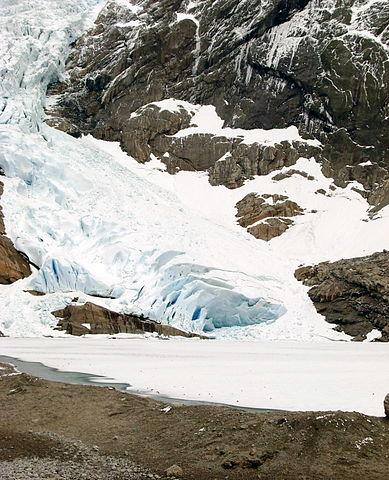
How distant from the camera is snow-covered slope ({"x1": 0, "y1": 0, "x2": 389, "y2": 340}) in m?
38.3

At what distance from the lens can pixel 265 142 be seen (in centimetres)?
7088

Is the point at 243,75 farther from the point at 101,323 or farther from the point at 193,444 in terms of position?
the point at 193,444

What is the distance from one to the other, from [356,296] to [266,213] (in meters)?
19.8

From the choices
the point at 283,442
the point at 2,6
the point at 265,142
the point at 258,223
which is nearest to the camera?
the point at 283,442

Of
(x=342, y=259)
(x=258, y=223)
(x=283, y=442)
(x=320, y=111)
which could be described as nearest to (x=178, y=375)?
(x=283, y=442)

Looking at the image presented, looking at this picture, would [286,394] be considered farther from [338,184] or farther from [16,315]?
[338,184]

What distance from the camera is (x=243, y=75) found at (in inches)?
3132

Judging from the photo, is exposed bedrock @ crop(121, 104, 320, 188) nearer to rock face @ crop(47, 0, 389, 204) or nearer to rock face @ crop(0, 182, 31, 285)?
rock face @ crop(47, 0, 389, 204)

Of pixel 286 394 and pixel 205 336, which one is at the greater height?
pixel 286 394

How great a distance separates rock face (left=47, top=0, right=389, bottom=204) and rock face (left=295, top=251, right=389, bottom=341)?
1757 centimetres

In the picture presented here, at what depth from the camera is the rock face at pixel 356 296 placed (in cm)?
4056

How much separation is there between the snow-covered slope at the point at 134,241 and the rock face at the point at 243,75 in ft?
33.8

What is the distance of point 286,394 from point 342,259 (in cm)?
3773

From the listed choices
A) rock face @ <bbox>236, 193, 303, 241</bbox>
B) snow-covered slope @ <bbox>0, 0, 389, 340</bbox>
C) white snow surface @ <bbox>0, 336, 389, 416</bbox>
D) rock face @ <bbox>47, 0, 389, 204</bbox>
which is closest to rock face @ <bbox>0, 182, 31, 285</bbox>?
snow-covered slope @ <bbox>0, 0, 389, 340</bbox>
